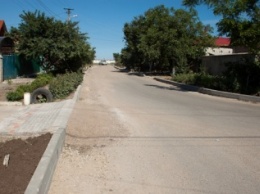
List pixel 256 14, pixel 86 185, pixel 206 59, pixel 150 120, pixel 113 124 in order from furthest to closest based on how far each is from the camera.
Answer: pixel 206 59, pixel 256 14, pixel 150 120, pixel 113 124, pixel 86 185

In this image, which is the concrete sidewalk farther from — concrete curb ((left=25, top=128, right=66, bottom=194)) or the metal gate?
the metal gate

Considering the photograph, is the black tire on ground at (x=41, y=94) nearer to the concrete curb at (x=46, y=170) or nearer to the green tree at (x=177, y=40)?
the concrete curb at (x=46, y=170)

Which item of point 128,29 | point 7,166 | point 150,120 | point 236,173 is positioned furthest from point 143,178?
point 128,29

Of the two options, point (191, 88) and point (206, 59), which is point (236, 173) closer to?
point (191, 88)

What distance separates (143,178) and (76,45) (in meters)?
25.2

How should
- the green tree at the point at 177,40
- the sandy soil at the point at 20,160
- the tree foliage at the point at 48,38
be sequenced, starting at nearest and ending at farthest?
the sandy soil at the point at 20,160 → the tree foliage at the point at 48,38 → the green tree at the point at 177,40

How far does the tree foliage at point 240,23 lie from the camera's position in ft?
57.0

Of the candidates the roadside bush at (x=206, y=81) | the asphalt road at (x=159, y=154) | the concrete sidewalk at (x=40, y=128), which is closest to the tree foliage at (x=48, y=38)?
the roadside bush at (x=206, y=81)

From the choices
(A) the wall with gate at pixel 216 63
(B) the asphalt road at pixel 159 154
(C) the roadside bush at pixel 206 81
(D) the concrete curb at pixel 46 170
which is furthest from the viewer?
(A) the wall with gate at pixel 216 63

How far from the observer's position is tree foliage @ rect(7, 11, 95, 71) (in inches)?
1156

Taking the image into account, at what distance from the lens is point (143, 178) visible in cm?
557

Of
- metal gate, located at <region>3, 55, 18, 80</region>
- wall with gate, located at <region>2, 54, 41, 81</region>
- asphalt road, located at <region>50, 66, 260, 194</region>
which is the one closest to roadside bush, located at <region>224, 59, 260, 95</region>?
asphalt road, located at <region>50, 66, 260, 194</region>

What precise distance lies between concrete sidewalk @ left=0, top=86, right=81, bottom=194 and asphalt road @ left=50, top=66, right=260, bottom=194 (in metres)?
0.24

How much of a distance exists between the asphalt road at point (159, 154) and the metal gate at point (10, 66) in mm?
16163
